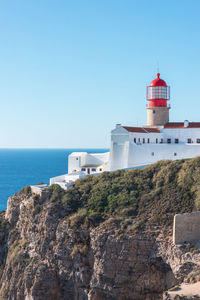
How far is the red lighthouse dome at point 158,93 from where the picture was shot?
40.0 metres

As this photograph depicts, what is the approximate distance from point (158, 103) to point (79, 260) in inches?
786

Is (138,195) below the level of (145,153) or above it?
below

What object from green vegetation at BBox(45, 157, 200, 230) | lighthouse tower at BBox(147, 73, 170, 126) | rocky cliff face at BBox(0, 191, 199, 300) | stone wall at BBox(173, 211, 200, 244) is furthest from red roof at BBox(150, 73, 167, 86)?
stone wall at BBox(173, 211, 200, 244)

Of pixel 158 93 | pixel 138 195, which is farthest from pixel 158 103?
pixel 138 195

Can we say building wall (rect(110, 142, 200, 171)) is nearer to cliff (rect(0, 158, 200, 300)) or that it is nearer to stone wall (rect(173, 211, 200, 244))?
cliff (rect(0, 158, 200, 300))

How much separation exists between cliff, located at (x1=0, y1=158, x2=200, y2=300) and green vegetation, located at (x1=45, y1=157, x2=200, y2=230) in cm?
7

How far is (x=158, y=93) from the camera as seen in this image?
132ft

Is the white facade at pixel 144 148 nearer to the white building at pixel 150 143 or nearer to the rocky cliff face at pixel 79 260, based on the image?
the white building at pixel 150 143

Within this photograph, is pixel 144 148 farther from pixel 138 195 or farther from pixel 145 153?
pixel 138 195

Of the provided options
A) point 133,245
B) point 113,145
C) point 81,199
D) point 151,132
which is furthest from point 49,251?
point 151,132

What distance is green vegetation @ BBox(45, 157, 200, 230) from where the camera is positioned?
26422 millimetres

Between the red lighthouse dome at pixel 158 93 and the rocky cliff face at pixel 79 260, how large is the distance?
623 inches

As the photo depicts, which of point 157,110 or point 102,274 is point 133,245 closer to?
point 102,274

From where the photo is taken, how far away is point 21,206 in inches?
1302
